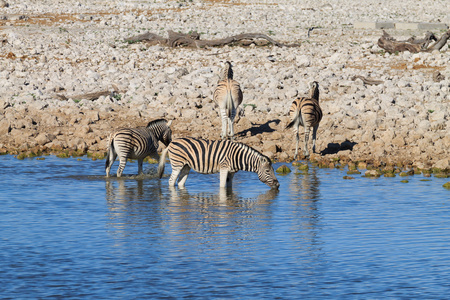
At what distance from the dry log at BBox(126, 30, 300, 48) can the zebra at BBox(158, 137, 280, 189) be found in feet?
49.6

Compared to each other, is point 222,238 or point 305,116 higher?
point 305,116

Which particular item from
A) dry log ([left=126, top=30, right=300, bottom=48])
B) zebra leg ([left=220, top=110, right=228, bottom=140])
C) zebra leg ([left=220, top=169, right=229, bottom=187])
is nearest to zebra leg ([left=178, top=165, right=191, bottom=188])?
zebra leg ([left=220, top=169, right=229, bottom=187])

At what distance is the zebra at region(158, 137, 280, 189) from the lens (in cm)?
1380

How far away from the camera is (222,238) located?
10.3 m

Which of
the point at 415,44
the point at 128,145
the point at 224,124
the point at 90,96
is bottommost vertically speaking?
the point at 128,145

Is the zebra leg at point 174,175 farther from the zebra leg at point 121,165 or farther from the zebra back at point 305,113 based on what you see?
the zebra back at point 305,113

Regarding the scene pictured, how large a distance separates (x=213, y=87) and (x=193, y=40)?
269 inches

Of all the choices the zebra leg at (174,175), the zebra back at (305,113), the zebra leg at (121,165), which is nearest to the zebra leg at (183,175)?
the zebra leg at (174,175)

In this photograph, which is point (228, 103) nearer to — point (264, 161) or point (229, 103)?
point (229, 103)

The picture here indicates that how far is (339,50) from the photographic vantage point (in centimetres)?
2758

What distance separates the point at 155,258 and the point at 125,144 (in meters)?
6.01

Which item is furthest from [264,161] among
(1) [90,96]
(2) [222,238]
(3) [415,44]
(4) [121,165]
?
(3) [415,44]

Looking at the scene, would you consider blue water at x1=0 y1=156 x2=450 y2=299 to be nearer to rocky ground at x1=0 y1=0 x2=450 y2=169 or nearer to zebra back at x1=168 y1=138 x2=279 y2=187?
zebra back at x1=168 y1=138 x2=279 y2=187

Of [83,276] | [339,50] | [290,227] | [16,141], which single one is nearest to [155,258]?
[83,276]
